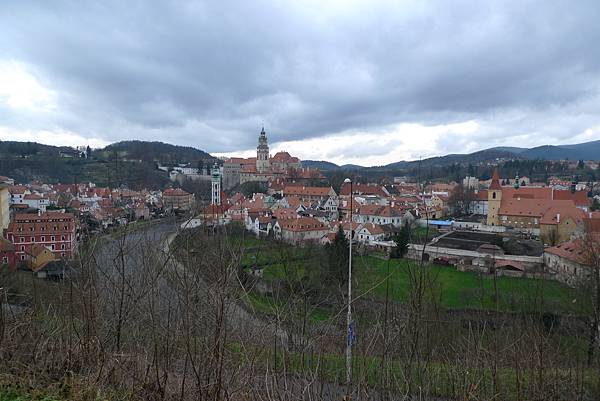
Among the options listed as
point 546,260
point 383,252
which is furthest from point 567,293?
point 383,252

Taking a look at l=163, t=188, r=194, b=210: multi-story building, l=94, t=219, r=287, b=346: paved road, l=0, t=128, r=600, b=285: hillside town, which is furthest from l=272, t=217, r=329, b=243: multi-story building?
l=94, t=219, r=287, b=346: paved road

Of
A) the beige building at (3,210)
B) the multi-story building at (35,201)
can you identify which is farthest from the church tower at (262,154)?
the beige building at (3,210)

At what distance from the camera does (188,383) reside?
3094 millimetres

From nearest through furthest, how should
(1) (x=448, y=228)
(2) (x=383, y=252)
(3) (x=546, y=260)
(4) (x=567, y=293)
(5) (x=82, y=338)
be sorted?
(5) (x=82, y=338) < (4) (x=567, y=293) < (3) (x=546, y=260) < (2) (x=383, y=252) < (1) (x=448, y=228)

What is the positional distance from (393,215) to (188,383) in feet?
106

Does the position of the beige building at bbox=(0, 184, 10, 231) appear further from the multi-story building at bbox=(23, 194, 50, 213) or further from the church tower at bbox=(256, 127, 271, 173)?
the church tower at bbox=(256, 127, 271, 173)

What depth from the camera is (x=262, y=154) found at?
69000mm

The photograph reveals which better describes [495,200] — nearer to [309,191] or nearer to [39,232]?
[309,191]

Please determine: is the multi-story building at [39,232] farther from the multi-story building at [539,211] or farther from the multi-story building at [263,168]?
the multi-story building at [263,168]

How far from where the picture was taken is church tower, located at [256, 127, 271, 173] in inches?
2687

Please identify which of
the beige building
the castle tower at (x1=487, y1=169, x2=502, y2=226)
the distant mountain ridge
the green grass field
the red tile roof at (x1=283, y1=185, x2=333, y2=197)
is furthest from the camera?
the distant mountain ridge

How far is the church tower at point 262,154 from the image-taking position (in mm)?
68256

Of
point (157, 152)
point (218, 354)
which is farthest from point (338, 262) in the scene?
point (157, 152)

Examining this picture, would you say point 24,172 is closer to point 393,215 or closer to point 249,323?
point 393,215
